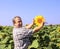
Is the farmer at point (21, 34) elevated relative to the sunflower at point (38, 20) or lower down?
lower down

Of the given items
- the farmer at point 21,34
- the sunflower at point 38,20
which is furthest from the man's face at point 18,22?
the sunflower at point 38,20

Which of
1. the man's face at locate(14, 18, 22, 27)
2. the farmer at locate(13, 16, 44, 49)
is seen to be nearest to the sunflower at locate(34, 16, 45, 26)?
the farmer at locate(13, 16, 44, 49)

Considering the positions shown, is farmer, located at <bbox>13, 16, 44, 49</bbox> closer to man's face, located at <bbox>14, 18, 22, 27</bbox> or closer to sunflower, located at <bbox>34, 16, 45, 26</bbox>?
man's face, located at <bbox>14, 18, 22, 27</bbox>

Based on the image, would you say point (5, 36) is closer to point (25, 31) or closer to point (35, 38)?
point (35, 38)

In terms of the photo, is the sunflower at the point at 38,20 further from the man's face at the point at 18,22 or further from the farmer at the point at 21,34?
the man's face at the point at 18,22

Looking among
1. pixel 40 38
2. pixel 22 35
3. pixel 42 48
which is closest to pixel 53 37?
pixel 40 38

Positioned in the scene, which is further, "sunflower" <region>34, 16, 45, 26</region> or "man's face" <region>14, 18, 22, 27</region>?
"sunflower" <region>34, 16, 45, 26</region>

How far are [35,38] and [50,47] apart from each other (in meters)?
0.79

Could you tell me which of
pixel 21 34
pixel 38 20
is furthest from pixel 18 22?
pixel 38 20

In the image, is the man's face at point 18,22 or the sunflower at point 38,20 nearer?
the man's face at point 18,22

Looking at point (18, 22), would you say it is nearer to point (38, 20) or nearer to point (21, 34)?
point (21, 34)

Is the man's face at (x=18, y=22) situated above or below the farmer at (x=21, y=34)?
above

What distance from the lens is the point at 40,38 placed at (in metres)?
7.48

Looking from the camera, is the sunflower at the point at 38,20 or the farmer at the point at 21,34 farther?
the sunflower at the point at 38,20
